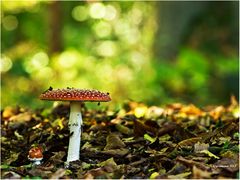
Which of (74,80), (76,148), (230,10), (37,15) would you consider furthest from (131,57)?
(76,148)

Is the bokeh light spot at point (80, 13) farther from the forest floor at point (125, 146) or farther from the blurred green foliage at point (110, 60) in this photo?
the forest floor at point (125, 146)

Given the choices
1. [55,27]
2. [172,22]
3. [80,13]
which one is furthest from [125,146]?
[80,13]

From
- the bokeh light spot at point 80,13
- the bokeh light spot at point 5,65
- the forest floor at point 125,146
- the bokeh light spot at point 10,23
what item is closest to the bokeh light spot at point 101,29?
the bokeh light spot at point 80,13

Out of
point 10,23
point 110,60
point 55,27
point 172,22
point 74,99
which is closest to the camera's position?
point 74,99

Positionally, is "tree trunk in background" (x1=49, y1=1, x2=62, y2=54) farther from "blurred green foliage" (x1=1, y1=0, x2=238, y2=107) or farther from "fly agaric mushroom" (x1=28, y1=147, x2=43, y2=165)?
"fly agaric mushroom" (x1=28, y1=147, x2=43, y2=165)

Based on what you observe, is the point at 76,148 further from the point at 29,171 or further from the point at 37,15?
the point at 37,15

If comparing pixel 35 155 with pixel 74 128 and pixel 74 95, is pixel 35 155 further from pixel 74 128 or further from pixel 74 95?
pixel 74 95

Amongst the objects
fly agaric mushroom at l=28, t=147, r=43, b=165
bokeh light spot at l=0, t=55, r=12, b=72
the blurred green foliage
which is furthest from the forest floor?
bokeh light spot at l=0, t=55, r=12, b=72

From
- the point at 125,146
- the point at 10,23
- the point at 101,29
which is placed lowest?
the point at 125,146
